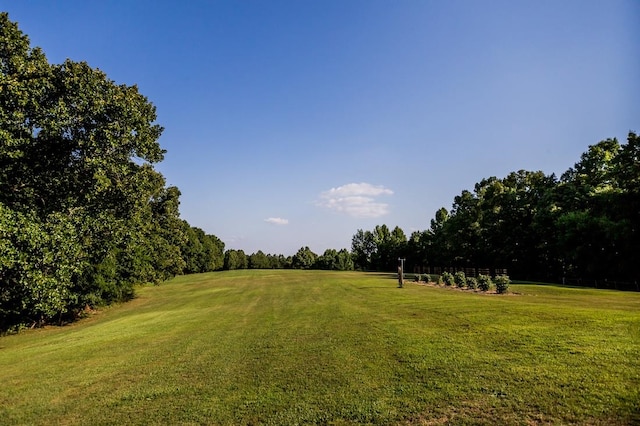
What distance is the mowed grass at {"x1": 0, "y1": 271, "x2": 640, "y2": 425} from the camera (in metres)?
7.14

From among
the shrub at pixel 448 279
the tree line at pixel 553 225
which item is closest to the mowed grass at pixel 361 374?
the shrub at pixel 448 279

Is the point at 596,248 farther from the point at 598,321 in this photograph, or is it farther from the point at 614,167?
the point at 598,321

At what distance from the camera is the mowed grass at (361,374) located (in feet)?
23.4

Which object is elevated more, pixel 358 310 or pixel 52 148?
pixel 52 148

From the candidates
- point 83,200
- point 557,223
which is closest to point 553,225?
point 557,223

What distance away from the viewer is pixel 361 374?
30.8 feet

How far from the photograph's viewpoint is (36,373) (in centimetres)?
1223

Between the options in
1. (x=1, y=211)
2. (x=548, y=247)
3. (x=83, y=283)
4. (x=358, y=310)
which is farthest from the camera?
(x=548, y=247)

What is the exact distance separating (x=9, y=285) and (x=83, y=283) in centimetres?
822

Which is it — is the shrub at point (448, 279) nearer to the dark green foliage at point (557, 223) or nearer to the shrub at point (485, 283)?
the shrub at point (485, 283)

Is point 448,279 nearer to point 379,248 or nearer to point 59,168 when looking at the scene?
point 59,168

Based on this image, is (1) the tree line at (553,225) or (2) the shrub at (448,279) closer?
(2) the shrub at (448,279)

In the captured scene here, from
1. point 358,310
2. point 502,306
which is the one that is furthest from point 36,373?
point 502,306

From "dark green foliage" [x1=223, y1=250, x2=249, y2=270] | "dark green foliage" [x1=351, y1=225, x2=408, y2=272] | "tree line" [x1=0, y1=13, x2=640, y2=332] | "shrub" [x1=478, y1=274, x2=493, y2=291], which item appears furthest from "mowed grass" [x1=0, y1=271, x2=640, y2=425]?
"dark green foliage" [x1=223, y1=250, x2=249, y2=270]
